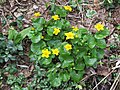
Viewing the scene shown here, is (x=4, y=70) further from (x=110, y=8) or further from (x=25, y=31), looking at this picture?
(x=110, y=8)

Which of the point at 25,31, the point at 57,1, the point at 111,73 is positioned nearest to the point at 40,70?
the point at 25,31

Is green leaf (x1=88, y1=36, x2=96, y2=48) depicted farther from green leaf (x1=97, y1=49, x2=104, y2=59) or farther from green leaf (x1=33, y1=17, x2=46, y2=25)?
green leaf (x1=33, y1=17, x2=46, y2=25)

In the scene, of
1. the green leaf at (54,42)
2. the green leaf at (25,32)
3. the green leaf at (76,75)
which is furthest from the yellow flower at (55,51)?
the green leaf at (25,32)

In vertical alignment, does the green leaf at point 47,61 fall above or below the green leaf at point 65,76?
above

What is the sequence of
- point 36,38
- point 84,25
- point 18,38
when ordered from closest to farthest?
point 36,38, point 18,38, point 84,25

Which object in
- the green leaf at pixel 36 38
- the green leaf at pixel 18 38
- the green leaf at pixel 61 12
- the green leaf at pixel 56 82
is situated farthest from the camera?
the green leaf at pixel 61 12

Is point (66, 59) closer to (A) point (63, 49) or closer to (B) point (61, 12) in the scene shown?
(A) point (63, 49)

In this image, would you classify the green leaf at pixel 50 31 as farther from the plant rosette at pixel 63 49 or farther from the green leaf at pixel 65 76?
the green leaf at pixel 65 76

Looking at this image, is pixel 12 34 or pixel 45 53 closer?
pixel 45 53

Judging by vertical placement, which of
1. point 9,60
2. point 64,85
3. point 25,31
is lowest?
point 64,85

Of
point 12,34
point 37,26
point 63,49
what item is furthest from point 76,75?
point 12,34

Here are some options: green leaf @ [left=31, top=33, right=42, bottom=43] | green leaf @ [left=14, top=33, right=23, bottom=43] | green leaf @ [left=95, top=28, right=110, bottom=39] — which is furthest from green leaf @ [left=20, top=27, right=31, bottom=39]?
green leaf @ [left=95, top=28, right=110, bottom=39]
